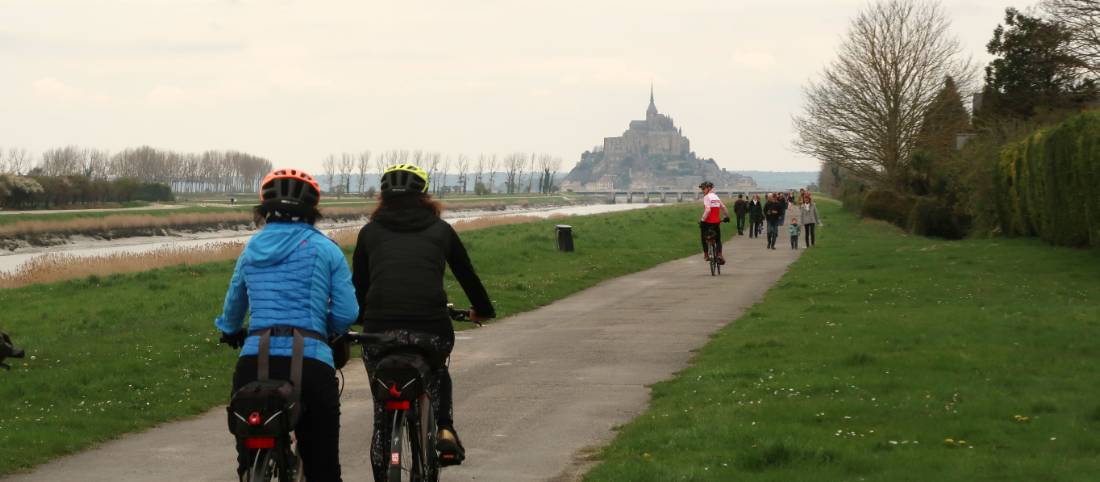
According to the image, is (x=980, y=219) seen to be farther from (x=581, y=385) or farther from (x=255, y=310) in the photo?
(x=255, y=310)

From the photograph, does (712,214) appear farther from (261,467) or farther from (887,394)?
(261,467)

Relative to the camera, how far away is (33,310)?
22781mm

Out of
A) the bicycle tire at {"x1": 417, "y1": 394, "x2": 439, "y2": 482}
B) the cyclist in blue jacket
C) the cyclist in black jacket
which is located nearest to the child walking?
the cyclist in black jacket

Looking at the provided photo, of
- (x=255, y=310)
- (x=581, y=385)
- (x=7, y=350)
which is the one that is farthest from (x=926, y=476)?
(x=7, y=350)

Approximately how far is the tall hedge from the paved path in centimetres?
850

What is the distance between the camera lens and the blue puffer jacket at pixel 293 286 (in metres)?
5.94

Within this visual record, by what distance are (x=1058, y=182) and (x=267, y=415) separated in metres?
28.2

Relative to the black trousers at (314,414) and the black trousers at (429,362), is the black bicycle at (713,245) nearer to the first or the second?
the black trousers at (429,362)

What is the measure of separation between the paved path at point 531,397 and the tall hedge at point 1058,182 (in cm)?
850

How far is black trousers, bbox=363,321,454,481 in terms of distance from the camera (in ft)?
22.6

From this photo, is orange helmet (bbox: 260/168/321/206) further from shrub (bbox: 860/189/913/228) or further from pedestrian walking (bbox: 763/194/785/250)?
shrub (bbox: 860/189/913/228)

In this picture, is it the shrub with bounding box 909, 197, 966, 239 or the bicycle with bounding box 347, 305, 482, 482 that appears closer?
the bicycle with bounding box 347, 305, 482, 482

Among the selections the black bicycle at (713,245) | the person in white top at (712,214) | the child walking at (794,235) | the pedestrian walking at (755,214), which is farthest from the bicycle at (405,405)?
the pedestrian walking at (755,214)

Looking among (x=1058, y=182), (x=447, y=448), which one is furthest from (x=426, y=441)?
(x=1058, y=182)
